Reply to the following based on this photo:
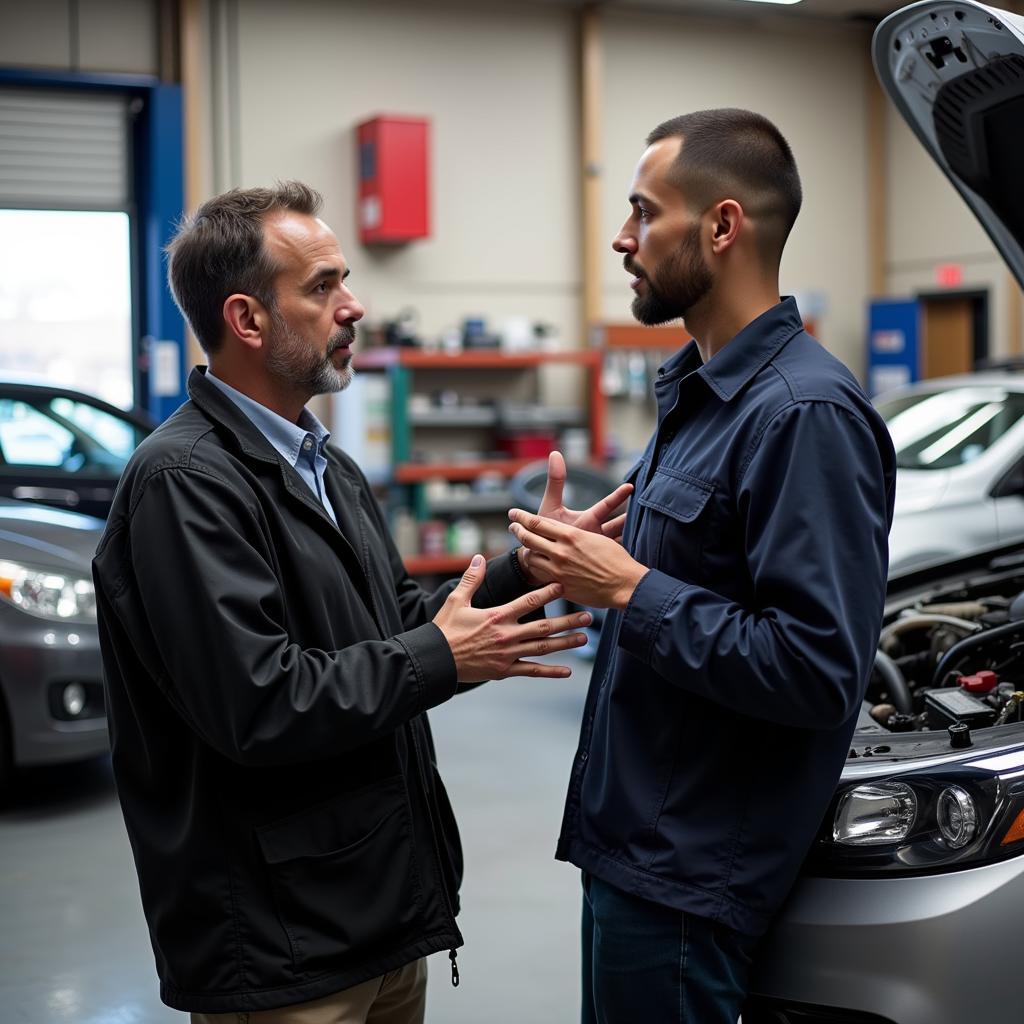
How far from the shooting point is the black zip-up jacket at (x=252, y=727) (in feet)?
4.86

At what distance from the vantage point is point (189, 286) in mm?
1722

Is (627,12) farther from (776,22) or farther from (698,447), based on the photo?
(698,447)

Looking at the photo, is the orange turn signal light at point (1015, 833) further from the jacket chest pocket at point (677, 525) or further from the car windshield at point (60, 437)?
the car windshield at point (60, 437)

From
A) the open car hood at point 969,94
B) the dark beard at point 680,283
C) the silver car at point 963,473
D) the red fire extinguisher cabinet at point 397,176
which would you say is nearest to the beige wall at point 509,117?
the red fire extinguisher cabinet at point 397,176

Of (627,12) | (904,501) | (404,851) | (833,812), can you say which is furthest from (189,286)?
(627,12)

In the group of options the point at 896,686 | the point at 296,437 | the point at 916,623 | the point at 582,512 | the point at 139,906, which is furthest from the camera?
the point at 139,906

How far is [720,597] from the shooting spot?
1501mm

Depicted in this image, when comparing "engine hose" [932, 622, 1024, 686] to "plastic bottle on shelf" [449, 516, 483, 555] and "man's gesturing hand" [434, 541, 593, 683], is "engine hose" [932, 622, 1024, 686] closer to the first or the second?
"man's gesturing hand" [434, 541, 593, 683]

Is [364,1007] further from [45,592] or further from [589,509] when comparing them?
[45,592]

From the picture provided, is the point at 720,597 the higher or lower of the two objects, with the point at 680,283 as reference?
lower

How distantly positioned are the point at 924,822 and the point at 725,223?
2.81 ft

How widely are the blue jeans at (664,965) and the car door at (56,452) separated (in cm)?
Answer: 419

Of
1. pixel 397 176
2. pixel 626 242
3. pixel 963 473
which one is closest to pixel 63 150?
pixel 397 176

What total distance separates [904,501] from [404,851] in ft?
14.1
